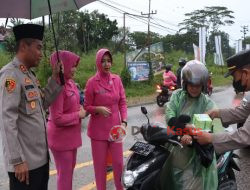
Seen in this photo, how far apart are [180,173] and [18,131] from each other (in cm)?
125

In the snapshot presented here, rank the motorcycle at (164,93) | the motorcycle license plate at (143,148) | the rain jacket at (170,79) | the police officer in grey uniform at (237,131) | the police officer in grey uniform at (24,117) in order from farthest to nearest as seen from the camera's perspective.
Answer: the rain jacket at (170,79) → the motorcycle at (164,93) → the motorcycle license plate at (143,148) → the police officer in grey uniform at (24,117) → the police officer in grey uniform at (237,131)

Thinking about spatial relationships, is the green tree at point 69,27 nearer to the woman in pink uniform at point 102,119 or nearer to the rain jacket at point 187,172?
the woman in pink uniform at point 102,119

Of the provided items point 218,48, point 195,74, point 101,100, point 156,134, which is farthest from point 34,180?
point 218,48

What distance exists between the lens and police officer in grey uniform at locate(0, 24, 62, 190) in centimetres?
228

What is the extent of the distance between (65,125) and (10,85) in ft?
2.85

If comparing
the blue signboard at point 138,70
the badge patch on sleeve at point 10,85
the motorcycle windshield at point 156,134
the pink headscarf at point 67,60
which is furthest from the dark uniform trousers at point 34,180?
the blue signboard at point 138,70

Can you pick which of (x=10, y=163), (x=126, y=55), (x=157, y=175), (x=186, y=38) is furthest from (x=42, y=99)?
(x=186, y=38)

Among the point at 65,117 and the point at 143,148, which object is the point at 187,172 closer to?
the point at 143,148

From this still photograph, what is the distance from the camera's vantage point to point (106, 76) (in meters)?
3.56

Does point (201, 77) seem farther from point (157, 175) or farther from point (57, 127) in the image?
point (57, 127)

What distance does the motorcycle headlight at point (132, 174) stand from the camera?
7.87 ft

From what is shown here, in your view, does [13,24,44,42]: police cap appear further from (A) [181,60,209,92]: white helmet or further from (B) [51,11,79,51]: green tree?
(B) [51,11,79,51]: green tree

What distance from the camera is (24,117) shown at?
2420 mm

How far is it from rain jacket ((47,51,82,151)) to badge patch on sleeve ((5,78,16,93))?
0.70 metres
